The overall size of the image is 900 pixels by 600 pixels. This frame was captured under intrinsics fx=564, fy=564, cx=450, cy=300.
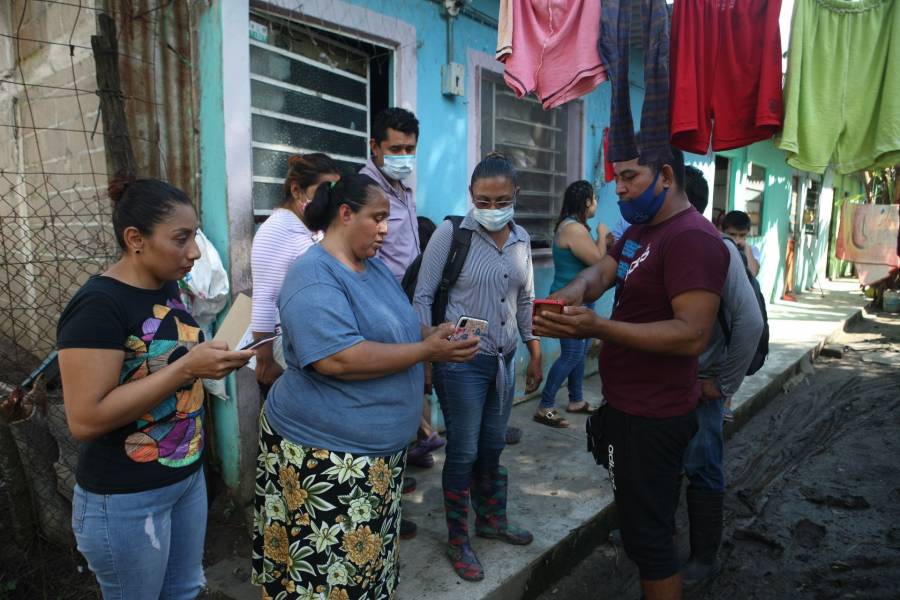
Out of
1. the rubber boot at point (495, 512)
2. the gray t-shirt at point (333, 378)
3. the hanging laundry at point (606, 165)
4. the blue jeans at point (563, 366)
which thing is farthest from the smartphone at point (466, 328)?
the hanging laundry at point (606, 165)

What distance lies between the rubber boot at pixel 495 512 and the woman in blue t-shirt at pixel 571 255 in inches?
68.2

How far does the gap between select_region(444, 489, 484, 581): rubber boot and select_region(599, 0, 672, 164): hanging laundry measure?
6.05ft

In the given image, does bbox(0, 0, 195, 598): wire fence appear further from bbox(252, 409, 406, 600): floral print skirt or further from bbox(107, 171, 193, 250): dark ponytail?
bbox(252, 409, 406, 600): floral print skirt

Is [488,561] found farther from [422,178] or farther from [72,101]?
[72,101]

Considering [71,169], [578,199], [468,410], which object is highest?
[71,169]

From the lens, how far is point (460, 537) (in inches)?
107

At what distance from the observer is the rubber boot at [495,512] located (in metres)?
2.89

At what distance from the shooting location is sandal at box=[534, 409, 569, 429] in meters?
4.67

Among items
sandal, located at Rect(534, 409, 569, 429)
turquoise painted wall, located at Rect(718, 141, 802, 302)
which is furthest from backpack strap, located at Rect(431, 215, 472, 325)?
turquoise painted wall, located at Rect(718, 141, 802, 302)

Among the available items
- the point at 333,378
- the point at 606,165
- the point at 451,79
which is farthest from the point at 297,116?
the point at 606,165

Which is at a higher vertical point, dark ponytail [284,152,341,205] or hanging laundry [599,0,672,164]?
hanging laundry [599,0,672,164]

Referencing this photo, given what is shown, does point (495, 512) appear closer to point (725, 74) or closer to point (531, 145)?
point (725, 74)

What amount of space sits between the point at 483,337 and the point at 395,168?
1116 millimetres

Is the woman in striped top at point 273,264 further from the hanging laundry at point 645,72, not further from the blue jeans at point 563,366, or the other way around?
the blue jeans at point 563,366
